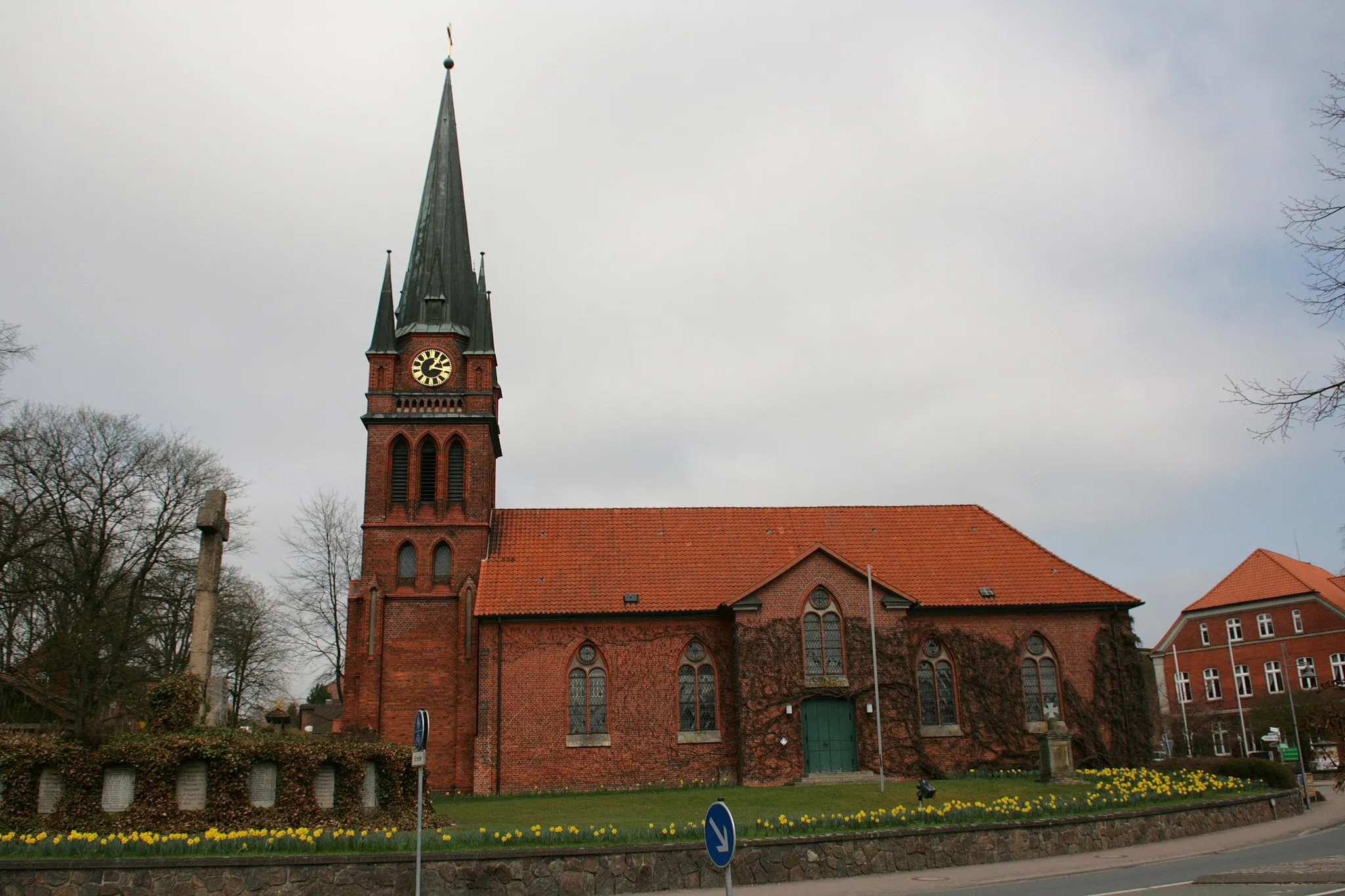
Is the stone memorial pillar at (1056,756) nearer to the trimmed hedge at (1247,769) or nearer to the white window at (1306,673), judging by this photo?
the trimmed hedge at (1247,769)

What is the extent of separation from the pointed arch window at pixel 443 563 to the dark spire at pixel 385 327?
276 inches

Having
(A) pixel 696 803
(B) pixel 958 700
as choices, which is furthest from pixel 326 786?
(B) pixel 958 700

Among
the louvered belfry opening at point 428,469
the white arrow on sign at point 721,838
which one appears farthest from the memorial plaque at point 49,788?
the louvered belfry opening at point 428,469

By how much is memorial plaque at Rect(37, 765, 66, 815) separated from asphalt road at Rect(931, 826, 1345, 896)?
15.5 metres

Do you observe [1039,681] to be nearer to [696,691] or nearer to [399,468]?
[696,691]

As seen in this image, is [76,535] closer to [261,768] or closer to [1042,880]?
[261,768]

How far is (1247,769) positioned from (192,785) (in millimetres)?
28930

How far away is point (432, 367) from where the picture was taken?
3609cm

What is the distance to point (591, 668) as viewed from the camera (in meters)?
33.3

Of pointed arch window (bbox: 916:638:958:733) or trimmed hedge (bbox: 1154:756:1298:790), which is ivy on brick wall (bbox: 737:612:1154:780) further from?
trimmed hedge (bbox: 1154:756:1298:790)

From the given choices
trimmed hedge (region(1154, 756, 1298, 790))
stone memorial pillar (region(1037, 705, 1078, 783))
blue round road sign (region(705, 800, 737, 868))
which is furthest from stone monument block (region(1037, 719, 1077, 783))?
blue round road sign (region(705, 800, 737, 868))

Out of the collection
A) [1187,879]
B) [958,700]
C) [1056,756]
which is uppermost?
[958,700]

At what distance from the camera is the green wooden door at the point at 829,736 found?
105 ft

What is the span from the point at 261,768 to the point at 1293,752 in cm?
4464
